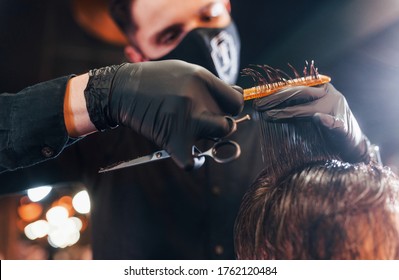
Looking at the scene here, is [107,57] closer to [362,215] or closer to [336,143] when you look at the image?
[336,143]

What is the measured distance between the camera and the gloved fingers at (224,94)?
744 millimetres

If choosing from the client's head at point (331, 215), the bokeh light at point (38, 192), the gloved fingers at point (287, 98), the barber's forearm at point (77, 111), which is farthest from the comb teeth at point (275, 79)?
the bokeh light at point (38, 192)

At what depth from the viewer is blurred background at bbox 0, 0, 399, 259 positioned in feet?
3.32

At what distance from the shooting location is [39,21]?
120 centimetres

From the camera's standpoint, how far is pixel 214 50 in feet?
3.59

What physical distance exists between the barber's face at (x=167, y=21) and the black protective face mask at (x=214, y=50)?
0.07 ft

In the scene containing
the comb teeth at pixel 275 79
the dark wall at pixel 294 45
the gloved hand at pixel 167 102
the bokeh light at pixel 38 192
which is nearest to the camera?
the gloved hand at pixel 167 102

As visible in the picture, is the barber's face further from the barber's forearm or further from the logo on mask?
the barber's forearm

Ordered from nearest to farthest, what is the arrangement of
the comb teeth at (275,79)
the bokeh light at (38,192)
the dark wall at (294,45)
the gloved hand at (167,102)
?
the gloved hand at (167,102) < the comb teeth at (275,79) < the dark wall at (294,45) < the bokeh light at (38,192)

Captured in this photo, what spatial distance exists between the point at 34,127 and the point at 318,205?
618 mm

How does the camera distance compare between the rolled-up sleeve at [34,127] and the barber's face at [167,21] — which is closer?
the rolled-up sleeve at [34,127]

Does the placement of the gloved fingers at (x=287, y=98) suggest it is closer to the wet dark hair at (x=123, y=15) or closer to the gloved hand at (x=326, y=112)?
the gloved hand at (x=326, y=112)

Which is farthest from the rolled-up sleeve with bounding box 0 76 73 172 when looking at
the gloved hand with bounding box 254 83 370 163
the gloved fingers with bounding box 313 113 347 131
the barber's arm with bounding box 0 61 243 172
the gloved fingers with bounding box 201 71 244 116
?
the gloved fingers with bounding box 313 113 347 131

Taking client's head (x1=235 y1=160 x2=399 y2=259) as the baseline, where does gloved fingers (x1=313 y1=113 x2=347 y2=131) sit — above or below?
above
